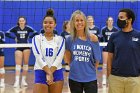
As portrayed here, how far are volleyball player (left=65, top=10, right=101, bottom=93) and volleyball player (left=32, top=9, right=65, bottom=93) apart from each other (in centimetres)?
21

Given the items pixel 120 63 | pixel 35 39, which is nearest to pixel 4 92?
pixel 35 39

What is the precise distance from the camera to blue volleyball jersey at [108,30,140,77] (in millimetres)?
4508

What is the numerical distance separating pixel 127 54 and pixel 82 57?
62 cm

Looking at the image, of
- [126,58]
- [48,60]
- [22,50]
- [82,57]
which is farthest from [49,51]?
[22,50]

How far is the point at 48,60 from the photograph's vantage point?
487 centimetres

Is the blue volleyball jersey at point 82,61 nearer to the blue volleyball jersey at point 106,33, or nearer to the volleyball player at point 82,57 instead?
the volleyball player at point 82,57

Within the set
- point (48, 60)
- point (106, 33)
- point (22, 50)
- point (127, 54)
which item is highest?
point (106, 33)

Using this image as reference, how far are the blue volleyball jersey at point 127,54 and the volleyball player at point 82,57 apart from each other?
34 centimetres

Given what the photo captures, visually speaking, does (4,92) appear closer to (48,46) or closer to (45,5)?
(48,46)

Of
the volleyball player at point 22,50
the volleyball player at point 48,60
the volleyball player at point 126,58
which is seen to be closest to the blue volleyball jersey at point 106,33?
the volleyball player at point 22,50

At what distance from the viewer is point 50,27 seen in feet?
16.0

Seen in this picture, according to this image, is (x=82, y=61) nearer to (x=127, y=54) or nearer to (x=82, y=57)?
(x=82, y=57)

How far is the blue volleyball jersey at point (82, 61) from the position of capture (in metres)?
4.71

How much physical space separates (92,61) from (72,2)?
29.7 feet
